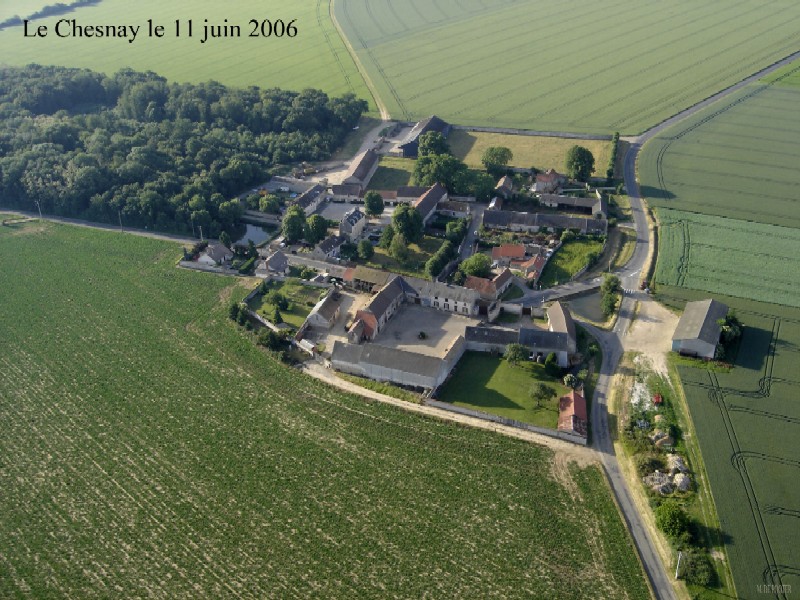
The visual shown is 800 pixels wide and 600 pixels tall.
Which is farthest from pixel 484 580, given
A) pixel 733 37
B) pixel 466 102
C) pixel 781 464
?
pixel 733 37

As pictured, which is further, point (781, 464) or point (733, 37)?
point (733, 37)

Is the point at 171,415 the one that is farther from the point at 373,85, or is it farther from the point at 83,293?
the point at 373,85

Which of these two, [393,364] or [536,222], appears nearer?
[393,364]

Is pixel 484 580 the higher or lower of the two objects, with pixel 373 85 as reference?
lower

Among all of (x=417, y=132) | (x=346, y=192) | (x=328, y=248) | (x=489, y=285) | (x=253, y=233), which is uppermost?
(x=417, y=132)

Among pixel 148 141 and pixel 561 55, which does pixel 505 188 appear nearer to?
pixel 148 141

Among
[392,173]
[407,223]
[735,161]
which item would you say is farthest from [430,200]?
[735,161]
